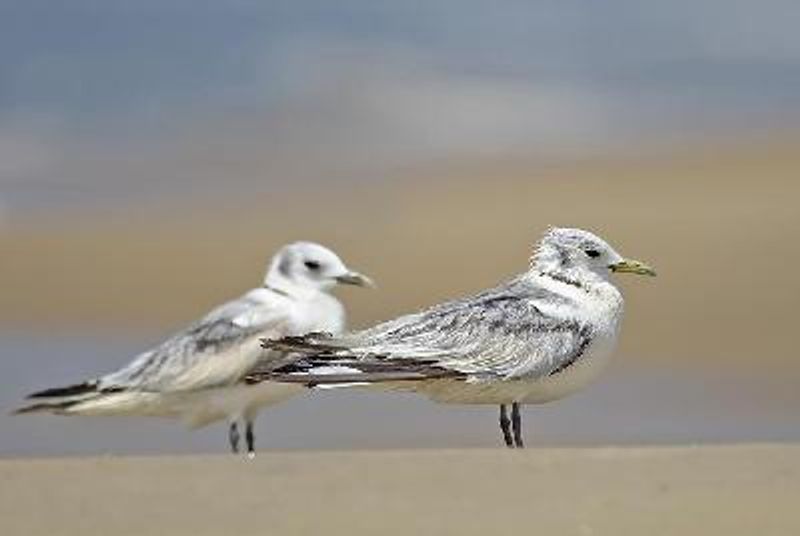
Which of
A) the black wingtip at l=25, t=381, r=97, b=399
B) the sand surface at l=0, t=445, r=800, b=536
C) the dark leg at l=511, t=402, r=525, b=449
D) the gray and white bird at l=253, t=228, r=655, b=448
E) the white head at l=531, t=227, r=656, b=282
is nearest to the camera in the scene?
the sand surface at l=0, t=445, r=800, b=536

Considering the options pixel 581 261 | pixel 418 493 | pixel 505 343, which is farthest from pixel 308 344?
pixel 418 493

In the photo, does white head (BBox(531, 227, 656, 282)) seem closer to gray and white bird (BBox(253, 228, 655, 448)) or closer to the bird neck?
gray and white bird (BBox(253, 228, 655, 448))

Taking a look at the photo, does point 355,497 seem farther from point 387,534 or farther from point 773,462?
point 773,462

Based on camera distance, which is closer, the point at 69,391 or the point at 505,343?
the point at 505,343

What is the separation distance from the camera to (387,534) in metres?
10.1

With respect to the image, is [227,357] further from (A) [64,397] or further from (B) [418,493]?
(B) [418,493]

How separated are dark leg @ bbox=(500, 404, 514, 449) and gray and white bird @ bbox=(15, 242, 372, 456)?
281 centimetres

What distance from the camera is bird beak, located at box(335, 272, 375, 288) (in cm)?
1566

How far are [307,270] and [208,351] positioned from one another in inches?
33.5

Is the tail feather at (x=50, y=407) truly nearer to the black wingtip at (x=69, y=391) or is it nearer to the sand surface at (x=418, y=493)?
the black wingtip at (x=69, y=391)

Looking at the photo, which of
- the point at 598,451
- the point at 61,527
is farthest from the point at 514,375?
the point at 61,527

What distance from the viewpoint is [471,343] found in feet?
42.8

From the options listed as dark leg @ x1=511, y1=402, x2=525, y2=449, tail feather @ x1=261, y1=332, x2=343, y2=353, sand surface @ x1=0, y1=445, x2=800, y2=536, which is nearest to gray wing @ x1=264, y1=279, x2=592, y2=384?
tail feather @ x1=261, y1=332, x2=343, y2=353

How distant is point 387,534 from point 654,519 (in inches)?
45.6
